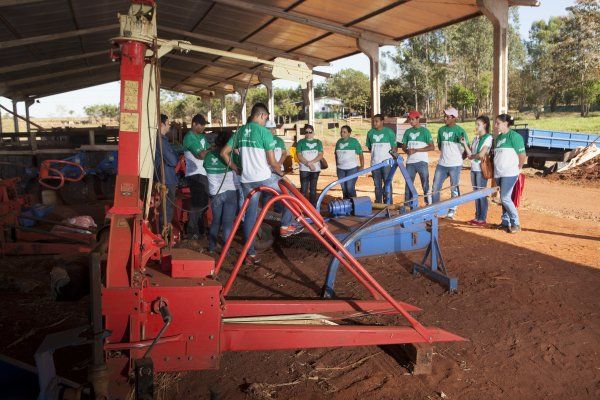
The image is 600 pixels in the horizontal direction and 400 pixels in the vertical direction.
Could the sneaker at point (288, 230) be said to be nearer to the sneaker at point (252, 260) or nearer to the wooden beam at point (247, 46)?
the sneaker at point (252, 260)

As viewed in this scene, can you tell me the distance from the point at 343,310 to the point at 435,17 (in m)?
7.63

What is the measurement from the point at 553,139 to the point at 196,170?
13671 mm

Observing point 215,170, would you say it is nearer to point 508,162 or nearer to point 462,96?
point 508,162

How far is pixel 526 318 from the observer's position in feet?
14.6

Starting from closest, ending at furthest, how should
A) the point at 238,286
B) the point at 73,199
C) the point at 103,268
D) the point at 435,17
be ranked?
the point at 103,268, the point at 238,286, the point at 435,17, the point at 73,199

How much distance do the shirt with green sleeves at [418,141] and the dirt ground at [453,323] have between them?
170cm

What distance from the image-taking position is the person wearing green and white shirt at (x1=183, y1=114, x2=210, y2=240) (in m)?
7.18

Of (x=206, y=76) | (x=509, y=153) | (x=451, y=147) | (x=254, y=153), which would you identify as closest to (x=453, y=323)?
(x=254, y=153)

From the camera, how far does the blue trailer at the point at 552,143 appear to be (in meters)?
16.4

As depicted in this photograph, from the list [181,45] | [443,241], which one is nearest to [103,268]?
[181,45]

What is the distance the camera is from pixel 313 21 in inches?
444

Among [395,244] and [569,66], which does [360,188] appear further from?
[569,66]

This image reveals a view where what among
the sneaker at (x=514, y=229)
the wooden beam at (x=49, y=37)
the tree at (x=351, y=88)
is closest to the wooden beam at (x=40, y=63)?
the wooden beam at (x=49, y=37)

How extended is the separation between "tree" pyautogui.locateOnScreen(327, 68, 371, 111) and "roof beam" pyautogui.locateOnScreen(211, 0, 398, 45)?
48376mm
